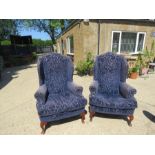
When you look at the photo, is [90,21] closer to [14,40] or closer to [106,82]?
[106,82]

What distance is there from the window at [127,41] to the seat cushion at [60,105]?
5.52 m

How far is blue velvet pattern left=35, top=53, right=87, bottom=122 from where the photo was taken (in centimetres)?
256

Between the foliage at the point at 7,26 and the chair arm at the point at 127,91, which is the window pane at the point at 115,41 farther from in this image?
the foliage at the point at 7,26

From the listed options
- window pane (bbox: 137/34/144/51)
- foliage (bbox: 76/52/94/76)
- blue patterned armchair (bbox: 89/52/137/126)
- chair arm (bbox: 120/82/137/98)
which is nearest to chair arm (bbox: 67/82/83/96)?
blue patterned armchair (bbox: 89/52/137/126)

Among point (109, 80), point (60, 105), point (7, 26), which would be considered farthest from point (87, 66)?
point (7, 26)

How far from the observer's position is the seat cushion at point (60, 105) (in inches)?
98.2

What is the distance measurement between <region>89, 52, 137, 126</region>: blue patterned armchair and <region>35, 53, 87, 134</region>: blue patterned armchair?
0.28 m

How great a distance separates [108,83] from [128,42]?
5357 millimetres

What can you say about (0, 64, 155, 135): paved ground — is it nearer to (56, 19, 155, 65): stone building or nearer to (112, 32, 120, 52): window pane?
(56, 19, 155, 65): stone building

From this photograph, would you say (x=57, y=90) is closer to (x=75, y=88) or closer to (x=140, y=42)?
(x=75, y=88)

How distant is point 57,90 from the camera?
10.3 feet
